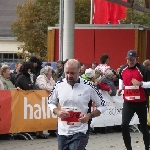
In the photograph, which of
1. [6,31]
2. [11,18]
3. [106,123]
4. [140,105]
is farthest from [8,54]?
[140,105]

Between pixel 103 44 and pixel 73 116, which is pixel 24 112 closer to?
pixel 73 116

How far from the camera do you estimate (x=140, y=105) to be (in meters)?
11.7

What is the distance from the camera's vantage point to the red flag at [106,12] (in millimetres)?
30016

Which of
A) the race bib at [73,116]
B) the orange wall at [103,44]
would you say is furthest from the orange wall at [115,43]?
the race bib at [73,116]

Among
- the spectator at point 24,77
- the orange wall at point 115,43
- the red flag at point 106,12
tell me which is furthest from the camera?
the red flag at point 106,12

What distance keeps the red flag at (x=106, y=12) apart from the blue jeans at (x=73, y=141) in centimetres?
2208

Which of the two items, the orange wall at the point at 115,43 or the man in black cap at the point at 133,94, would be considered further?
the orange wall at the point at 115,43

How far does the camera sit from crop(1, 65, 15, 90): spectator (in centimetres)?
1394

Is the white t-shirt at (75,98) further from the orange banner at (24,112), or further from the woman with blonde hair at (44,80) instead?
the woman with blonde hair at (44,80)

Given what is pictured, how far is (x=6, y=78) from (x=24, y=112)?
33.2 inches

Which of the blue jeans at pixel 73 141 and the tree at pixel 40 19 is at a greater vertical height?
the tree at pixel 40 19

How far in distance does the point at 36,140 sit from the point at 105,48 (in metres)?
13.3

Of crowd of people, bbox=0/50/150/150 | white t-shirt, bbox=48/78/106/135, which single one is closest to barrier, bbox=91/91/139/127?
crowd of people, bbox=0/50/150/150

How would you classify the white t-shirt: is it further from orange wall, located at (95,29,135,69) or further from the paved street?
orange wall, located at (95,29,135,69)
